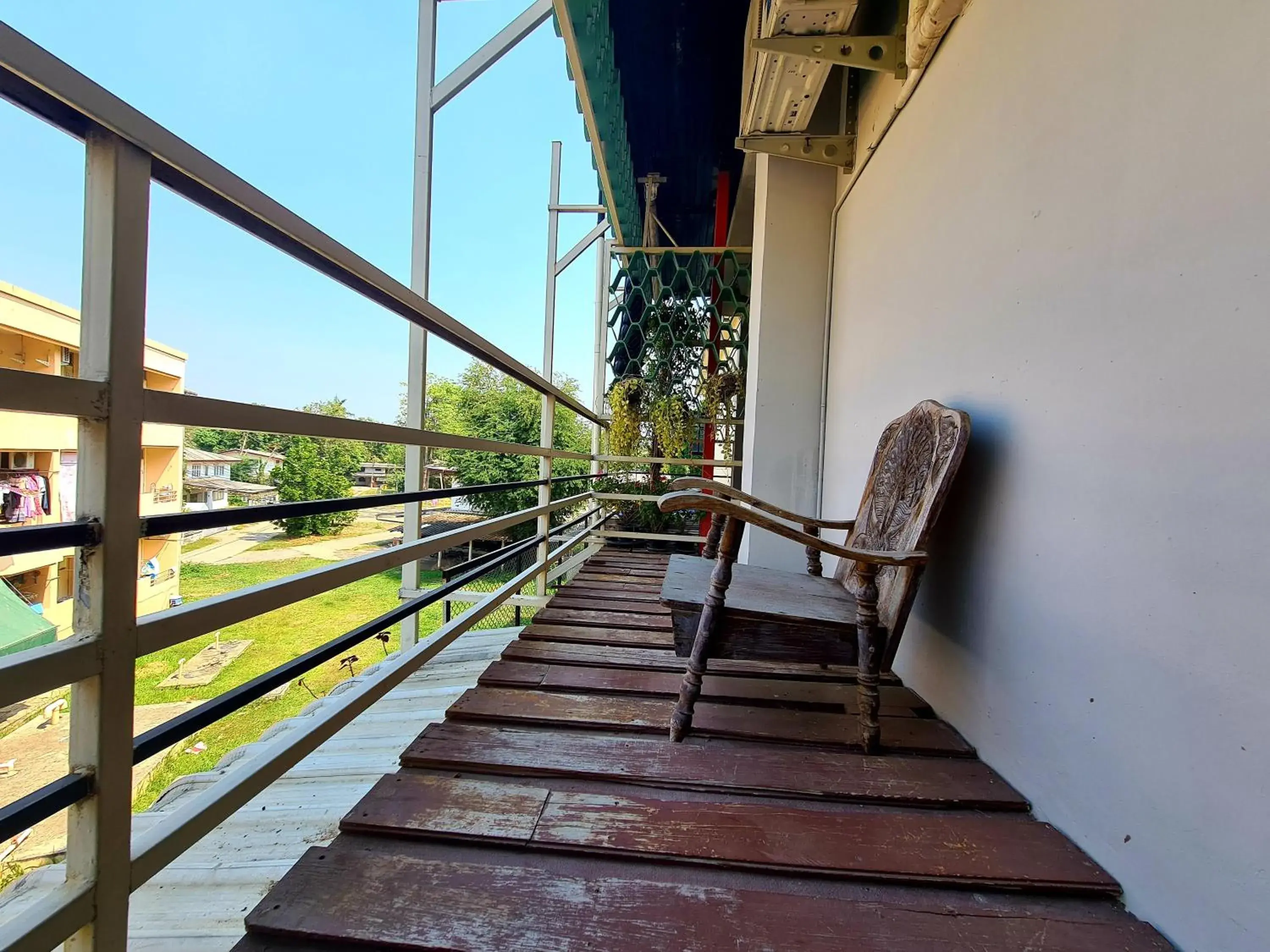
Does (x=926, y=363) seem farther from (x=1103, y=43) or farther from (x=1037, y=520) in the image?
(x=1103, y=43)

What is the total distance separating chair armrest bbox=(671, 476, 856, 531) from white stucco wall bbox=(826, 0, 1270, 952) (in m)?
0.37

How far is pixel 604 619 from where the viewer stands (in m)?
2.25

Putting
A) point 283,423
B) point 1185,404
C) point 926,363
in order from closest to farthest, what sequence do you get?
point 1185,404 → point 283,423 → point 926,363

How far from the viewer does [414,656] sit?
1.39 meters

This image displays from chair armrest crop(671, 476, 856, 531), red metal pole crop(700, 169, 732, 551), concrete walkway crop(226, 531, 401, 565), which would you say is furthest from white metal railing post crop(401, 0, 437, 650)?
concrete walkway crop(226, 531, 401, 565)

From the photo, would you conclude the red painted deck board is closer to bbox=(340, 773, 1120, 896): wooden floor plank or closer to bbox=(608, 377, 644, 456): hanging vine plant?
bbox=(340, 773, 1120, 896): wooden floor plank

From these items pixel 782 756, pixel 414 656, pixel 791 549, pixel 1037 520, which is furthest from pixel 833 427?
pixel 414 656

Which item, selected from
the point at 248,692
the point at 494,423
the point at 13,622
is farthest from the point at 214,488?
the point at 494,423

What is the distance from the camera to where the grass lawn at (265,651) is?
8828 mm

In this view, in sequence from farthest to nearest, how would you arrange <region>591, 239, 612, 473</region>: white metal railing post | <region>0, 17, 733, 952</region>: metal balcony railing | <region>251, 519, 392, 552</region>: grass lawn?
<region>251, 519, 392, 552</region>: grass lawn, <region>591, 239, 612, 473</region>: white metal railing post, <region>0, 17, 733, 952</region>: metal balcony railing

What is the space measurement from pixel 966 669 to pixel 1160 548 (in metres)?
0.64

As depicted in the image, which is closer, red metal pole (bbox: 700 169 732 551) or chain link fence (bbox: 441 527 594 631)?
chain link fence (bbox: 441 527 594 631)

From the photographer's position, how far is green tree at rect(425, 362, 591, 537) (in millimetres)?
18812

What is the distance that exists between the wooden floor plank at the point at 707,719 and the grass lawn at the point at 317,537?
7.44 metres
